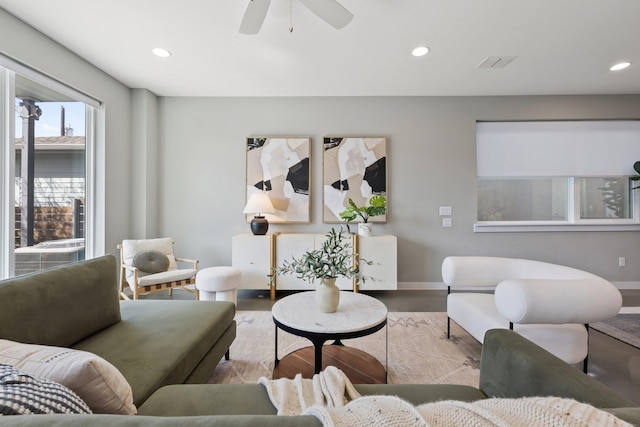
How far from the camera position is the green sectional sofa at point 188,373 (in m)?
0.48

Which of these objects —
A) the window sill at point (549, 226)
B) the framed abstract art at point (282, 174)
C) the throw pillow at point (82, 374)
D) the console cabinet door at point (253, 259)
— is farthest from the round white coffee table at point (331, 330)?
the window sill at point (549, 226)

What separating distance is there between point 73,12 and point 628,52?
4962 mm

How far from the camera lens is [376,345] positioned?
206 centimetres

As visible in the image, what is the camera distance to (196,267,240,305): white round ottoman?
251 cm

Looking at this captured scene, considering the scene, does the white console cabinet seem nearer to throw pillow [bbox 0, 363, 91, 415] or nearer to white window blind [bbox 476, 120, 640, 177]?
white window blind [bbox 476, 120, 640, 177]

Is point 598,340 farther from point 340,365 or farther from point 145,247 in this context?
point 145,247

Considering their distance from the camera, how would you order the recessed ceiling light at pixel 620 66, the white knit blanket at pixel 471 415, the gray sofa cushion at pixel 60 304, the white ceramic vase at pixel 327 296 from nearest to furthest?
the white knit blanket at pixel 471 415 < the gray sofa cushion at pixel 60 304 < the white ceramic vase at pixel 327 296 < the recessed ceiling light at pixel 620 66

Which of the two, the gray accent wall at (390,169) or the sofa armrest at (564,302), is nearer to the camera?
the sofa armrest at (564,302)

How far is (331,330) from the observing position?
1.39m

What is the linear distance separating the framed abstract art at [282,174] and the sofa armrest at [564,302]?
250cm

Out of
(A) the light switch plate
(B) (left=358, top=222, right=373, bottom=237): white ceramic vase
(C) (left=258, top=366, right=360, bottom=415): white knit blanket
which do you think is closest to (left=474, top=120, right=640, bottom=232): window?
(A) the light switch plate

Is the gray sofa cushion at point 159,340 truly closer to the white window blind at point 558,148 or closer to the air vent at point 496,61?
the air vent at point 496,61

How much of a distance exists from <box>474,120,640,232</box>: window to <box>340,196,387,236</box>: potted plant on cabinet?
1.39 meters

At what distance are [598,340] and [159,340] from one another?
3309 mm
